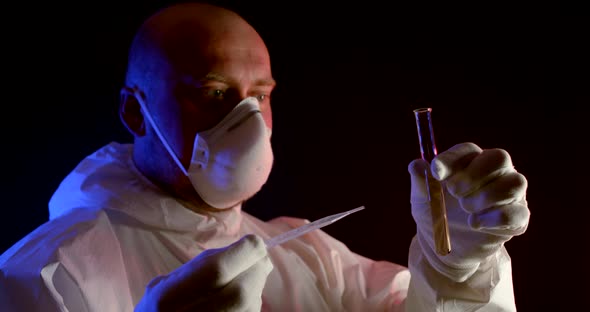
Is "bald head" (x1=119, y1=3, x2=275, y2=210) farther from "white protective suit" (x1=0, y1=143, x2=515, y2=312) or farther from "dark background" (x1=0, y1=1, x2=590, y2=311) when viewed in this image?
"dark background" (x1=0, y1=1, x2=590, y2=311)

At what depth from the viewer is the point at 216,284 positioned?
1.06 m

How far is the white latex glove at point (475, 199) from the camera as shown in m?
1.15

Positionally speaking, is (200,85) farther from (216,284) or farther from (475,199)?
(475,199)

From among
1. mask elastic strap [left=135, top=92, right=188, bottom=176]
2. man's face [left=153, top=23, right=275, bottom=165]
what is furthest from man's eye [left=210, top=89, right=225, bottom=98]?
mask elastic strap [left=135, top=92, right=188, bottom=176]

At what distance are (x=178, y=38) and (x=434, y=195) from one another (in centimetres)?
79

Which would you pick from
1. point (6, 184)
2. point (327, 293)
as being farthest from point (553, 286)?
point (6, 184)

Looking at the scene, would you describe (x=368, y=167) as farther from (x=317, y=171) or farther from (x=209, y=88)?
(x=209, y=88)

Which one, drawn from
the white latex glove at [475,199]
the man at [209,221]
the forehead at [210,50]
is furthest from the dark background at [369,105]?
the white latex glove at [475,199]

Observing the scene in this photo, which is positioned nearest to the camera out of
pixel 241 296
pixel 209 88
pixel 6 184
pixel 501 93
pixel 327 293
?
pixel 241 296

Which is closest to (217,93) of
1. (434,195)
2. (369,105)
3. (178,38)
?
(178,38)

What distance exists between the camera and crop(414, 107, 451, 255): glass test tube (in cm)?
118

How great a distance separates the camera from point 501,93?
2.06m

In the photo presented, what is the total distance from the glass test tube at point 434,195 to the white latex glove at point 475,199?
22 millimetres

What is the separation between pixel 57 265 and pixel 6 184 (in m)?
0.67
